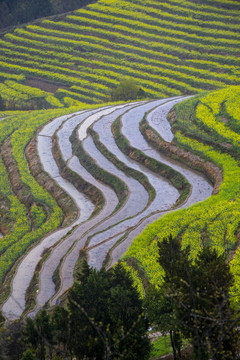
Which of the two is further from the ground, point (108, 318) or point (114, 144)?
point (114, 144)

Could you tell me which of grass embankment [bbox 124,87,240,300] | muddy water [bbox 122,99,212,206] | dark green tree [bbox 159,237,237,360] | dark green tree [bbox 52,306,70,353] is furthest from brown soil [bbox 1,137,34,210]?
dark green tree [bbox 159,237,237,360]

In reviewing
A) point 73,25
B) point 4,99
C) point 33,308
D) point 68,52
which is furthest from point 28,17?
point 33,308

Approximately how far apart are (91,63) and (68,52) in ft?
16.3

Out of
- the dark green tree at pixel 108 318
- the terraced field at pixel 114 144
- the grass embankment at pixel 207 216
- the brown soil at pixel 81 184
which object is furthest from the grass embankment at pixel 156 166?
the dark green tree at pixel 108 318

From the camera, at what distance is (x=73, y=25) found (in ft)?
239

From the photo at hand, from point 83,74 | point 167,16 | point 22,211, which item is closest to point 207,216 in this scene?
point 22,211

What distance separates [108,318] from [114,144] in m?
25.0

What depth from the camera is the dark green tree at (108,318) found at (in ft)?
37.7

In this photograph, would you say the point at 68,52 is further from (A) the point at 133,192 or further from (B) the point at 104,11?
(A) the point at 133,192

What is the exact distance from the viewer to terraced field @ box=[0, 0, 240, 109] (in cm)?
5934

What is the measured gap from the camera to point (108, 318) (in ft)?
41.5

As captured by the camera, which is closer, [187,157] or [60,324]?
[60,324]

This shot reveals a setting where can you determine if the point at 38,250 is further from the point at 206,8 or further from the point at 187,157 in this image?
the point at 206,8

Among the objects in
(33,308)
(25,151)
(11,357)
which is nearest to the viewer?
(11,357)
